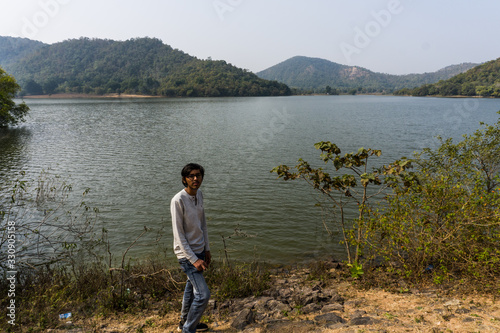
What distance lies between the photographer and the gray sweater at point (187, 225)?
404 cm

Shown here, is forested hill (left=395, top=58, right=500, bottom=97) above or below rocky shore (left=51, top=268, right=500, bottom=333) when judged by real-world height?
above

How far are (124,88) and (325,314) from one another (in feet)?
535

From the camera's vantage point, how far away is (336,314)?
510 centimetres

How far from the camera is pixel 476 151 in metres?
9.64

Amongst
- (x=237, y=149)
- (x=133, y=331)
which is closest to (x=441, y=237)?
(x=133, y=331)

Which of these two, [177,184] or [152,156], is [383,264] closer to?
[177,184]

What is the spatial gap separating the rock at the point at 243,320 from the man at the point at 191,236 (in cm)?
82

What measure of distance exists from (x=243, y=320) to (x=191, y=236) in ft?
6.25

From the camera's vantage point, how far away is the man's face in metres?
4.16

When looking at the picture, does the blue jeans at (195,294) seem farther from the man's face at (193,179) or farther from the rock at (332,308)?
the rock at (332,308)

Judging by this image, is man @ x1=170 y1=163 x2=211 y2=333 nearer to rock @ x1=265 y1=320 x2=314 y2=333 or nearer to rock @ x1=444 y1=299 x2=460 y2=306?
rock @ x1=265 y1=320 x2=314 y2=333

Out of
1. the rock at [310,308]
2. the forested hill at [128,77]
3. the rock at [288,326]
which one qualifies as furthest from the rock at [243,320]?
the forested hill at [128,77]

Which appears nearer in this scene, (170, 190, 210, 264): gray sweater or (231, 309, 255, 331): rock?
Result: (170, 190, 210, 264): gray sweater

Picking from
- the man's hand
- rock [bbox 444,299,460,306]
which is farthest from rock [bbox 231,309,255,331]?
rock [bbox 444,299,460,306]
